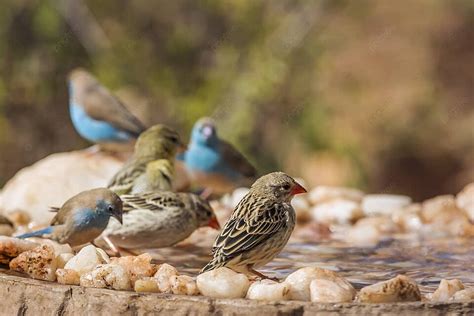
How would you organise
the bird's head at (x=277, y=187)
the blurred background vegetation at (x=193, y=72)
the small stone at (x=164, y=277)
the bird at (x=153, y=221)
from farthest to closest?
the blurred background vegetation at (x=193, y=72) → the bird at (x=153, y=221) → the bird's head at (x=277, y=187) → the small stone at (x=164, y=277)

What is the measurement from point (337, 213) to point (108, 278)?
2.92 meters

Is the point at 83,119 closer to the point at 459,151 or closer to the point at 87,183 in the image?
the point at 87,183

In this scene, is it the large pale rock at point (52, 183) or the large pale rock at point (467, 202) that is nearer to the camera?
the large pale rock at point (52, 183)

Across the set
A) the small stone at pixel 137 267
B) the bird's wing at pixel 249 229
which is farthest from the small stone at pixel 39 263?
the bird's wing at pixel 249 229

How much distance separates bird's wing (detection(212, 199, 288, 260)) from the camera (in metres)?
3.74

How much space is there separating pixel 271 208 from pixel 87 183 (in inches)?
98.1

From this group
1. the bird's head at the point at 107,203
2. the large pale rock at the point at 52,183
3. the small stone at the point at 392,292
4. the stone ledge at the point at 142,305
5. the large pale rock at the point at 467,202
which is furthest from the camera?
the large pale rock at the point at 467,202

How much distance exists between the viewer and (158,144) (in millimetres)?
5840

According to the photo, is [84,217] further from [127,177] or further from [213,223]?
[127,177]

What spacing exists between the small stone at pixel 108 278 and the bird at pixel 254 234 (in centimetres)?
42

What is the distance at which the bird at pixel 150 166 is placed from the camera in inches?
213

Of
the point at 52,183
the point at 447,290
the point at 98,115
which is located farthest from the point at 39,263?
the point at 98,115

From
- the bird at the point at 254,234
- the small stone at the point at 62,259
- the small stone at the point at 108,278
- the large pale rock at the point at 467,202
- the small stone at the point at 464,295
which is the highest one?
the large pale rock at the point at 467,202

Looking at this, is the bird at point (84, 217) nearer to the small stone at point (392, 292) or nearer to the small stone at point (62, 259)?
the small stone at point (62, 259)
